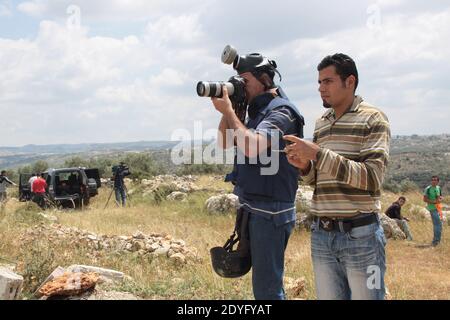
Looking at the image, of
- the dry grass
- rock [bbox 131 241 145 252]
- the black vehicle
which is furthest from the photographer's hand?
the black vehicle

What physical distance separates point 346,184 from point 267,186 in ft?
1.66

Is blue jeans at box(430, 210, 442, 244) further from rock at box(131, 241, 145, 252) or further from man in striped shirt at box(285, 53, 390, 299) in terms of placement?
man in striped shirt at box(285, 53, 390, 299)

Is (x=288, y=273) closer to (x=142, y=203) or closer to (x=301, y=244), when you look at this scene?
(x=301, y=244)

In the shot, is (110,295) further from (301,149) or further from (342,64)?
(342,64)

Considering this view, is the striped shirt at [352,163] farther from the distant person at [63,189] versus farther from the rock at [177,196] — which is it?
the rock at [177,196]

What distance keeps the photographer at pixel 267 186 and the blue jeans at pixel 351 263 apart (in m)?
0.34

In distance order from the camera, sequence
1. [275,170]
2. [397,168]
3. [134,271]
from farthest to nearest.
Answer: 1. [397,168]
2. [134,271]
3. [275,170]

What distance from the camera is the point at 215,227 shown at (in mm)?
10320

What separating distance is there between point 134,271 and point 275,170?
2878 mm

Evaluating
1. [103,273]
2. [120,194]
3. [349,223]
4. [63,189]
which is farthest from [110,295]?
[120,194]

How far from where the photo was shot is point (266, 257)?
2.63 meters

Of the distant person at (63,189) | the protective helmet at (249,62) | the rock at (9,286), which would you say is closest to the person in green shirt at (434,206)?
the protective helmet at (249,62)
